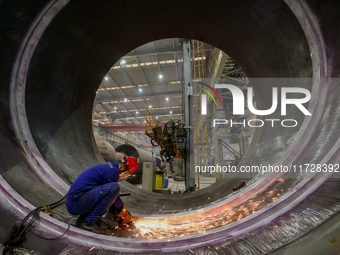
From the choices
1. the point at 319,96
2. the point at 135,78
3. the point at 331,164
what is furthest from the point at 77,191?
the point at 135,78

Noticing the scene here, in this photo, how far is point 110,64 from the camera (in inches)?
132

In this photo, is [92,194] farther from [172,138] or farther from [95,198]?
[172,138]

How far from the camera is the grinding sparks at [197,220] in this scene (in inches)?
63.4

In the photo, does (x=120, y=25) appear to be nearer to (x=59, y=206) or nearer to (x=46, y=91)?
(x=46, y=91)

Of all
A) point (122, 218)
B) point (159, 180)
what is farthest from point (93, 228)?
point (159, 180)

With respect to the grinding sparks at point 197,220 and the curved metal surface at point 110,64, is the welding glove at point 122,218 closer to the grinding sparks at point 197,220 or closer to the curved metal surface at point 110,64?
the grinding sparks at point 197,220

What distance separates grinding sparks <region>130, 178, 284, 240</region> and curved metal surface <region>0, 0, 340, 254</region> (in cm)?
7

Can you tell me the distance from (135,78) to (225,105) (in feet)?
21.5

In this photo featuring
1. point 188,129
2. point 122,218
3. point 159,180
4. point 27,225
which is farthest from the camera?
point 159,180

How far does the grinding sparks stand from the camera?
1.61m

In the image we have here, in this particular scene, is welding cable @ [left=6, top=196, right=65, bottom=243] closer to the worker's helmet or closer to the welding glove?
the welding glove

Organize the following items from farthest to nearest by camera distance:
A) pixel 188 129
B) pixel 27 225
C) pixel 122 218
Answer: pixel 188 129 → pixel 122 218 → pixel 27 225

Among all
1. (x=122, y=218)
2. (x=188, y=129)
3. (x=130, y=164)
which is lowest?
(x=122, y=218)

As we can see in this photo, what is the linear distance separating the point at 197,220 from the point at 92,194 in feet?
3.38
